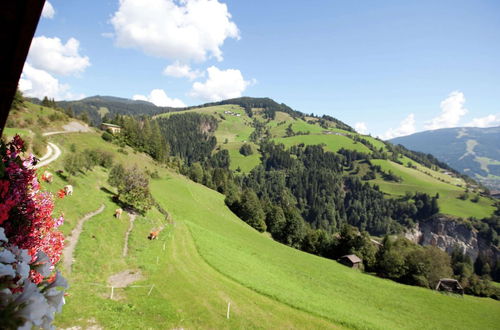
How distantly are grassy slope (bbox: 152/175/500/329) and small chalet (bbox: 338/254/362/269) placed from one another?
19.2 metres

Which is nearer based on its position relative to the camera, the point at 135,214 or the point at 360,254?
the point at 135,214

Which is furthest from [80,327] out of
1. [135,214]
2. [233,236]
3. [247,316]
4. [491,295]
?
[491,295]

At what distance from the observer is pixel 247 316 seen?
25031 millimetres

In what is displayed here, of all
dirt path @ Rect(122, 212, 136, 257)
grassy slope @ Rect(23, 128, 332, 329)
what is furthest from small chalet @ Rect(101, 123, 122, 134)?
dirt path @ Rect(122, 212, 136, 257)

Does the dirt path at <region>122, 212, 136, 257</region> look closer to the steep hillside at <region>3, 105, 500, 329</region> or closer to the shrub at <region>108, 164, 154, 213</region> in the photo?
the steep hillside at <region>3, 105, 500, 329</region>

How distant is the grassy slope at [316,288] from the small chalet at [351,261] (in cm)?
1924

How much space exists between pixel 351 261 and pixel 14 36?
88.7 m

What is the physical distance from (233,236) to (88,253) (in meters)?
38.9

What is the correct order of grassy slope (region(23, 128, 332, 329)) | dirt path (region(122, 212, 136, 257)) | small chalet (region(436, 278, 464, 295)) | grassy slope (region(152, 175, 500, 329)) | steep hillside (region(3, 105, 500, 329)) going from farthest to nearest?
small chalet (region(436, 278, 464, 295)) → grassy slope (region(152, 175, 500, 329)) → dirt path (region(122, 212, 136, 257)) → steep hillside (region(3, 105, 500, 329)) → grassy slope (region(23, 128, 332, 329))

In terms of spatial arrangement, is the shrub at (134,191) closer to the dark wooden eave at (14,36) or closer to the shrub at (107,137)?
the dark wooden eave at (14,36)

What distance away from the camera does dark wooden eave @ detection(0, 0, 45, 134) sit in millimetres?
3264

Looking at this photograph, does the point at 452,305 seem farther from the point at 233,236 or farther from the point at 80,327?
the point at 80,327

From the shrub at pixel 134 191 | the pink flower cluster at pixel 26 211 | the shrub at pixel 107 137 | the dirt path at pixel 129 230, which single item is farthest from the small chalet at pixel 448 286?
the shrub at pixel 107 137

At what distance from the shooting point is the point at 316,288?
43.9 m
